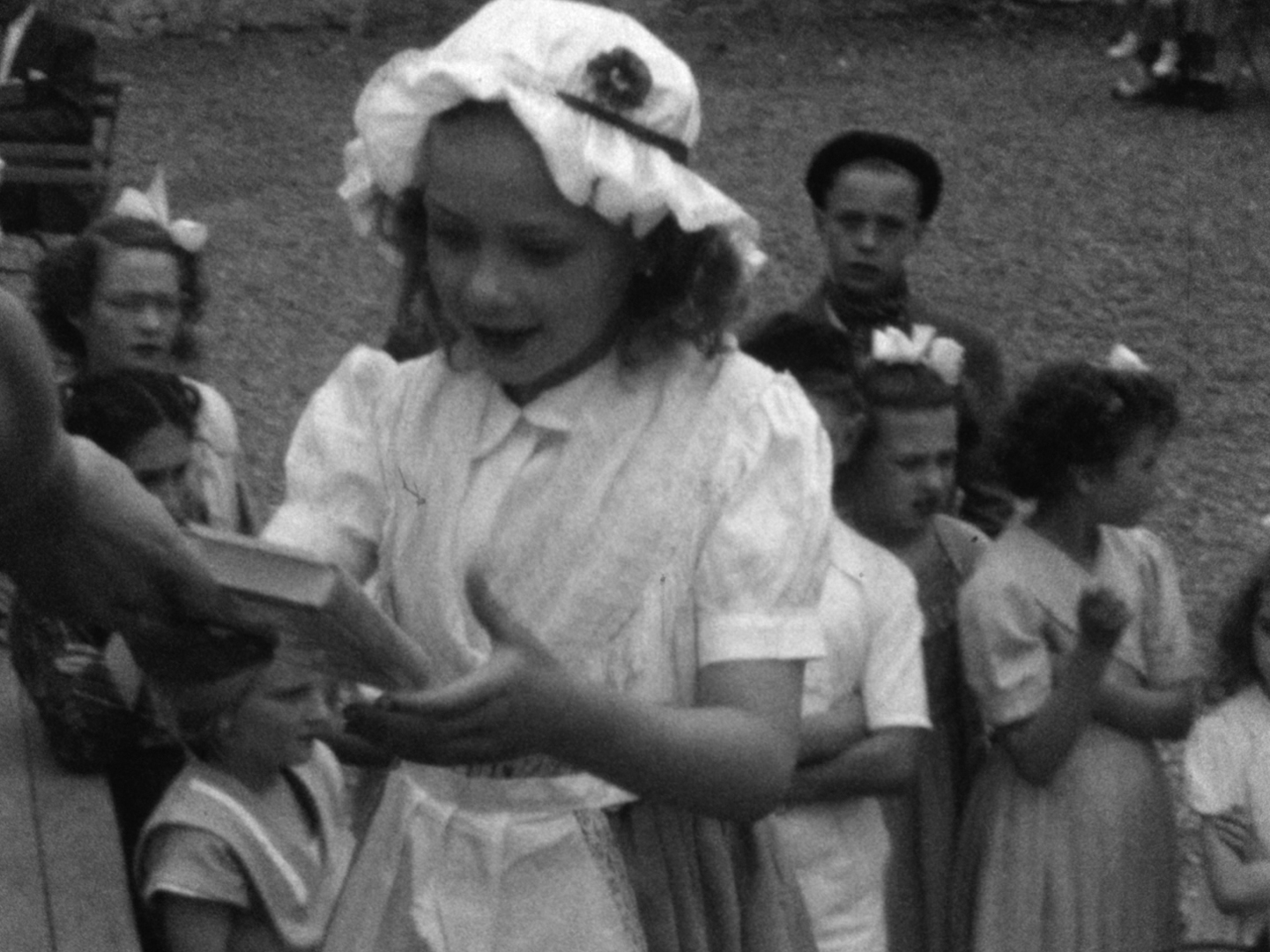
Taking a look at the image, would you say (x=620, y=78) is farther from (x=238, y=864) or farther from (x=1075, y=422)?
(x=1075, y=422)

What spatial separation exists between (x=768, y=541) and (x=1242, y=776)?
210cm

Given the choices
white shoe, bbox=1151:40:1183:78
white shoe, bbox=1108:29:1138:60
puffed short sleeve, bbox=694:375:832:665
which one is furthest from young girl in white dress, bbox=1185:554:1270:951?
white shoe, bbox=1108:29:1138:60

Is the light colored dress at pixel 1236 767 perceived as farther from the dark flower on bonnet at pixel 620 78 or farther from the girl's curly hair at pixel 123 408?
the dark flower on bonnet at pixel 620 78

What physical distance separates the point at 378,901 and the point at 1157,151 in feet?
32.1

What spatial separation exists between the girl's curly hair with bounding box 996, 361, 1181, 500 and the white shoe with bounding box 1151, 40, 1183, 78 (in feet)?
27.9

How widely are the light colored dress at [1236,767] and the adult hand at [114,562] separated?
2.48 metres

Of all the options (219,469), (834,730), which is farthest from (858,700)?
(219,469)

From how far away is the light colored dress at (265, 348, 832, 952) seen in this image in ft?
8.07

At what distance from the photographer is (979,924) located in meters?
4.36

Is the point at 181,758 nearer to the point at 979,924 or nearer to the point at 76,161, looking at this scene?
the point at 979,924

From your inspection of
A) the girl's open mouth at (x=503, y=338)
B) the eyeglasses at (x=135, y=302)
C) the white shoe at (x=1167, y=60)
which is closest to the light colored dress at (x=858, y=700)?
the eyeglasses at (x=135, y=302)

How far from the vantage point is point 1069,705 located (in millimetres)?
4195

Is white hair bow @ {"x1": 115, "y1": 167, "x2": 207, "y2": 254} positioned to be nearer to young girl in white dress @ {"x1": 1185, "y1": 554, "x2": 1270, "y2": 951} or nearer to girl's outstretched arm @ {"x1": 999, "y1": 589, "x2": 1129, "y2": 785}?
girl's outstretched arm @ {"x1": 999, "y1": 589, "x2": 1129, "y2": 785}

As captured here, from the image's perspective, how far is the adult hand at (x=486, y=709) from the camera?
213cm
